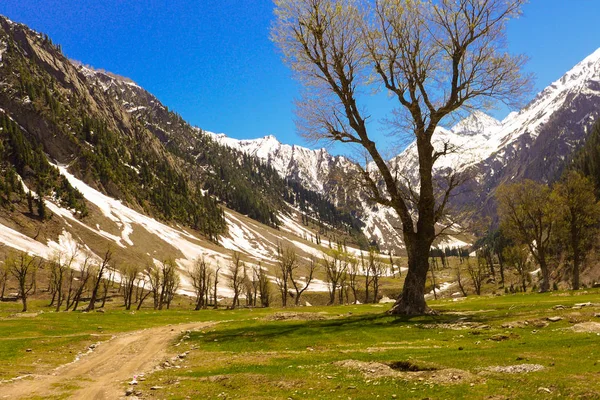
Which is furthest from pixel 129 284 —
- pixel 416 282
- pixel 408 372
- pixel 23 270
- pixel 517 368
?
pixel 517 368

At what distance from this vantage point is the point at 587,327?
17.3 m

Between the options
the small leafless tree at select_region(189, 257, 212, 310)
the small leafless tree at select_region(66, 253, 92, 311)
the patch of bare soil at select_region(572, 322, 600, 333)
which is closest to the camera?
the patch of bare soil at select_region(572, 322, 600, 333)

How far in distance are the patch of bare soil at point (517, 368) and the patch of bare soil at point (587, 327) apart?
7.32m

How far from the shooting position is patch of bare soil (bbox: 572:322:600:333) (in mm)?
16630

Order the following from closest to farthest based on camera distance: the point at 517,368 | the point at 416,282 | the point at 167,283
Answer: the point at 517,368 < the point at 416,282 < the point at 167,283

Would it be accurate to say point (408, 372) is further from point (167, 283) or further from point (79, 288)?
point (167, 283)

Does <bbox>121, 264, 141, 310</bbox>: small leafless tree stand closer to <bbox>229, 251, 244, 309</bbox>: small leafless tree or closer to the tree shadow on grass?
<bbox>229, 251, 244, 309</bbox>: small leafless tree

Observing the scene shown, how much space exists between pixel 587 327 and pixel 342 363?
10977 mm

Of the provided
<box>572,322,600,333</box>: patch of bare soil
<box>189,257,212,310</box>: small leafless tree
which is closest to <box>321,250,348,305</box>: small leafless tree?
<box>189,257,212,310</box>: small leafless tree

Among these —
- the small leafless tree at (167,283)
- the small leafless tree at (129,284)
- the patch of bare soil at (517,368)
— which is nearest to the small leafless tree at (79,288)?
the small leafless tree at (129,284)

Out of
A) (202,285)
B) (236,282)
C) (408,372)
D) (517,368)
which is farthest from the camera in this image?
(236,282)

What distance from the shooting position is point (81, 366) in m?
20.5

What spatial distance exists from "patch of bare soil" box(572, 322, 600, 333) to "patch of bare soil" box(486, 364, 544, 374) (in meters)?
7.32

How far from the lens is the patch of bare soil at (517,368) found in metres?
10.9
